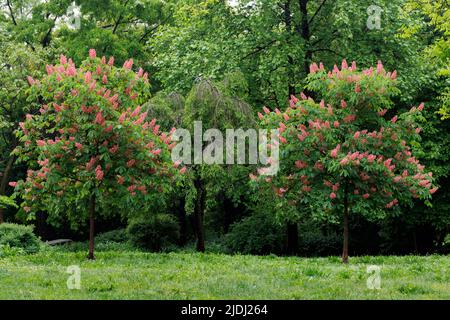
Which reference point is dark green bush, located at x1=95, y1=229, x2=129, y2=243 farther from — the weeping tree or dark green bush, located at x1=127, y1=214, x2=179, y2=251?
the weeping tree

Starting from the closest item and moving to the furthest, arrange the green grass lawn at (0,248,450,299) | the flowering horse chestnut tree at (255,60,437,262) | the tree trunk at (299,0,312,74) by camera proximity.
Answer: the green grass lawn at (0,248,450,299)
the flowering horse chestnut tree at (255,60,437,262)
the tree trunk at (299,0,312,74)

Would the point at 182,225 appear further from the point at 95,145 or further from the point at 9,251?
the point at 95,145

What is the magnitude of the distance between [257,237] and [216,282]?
13.3 metres

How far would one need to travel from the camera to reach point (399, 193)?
47.5 feet

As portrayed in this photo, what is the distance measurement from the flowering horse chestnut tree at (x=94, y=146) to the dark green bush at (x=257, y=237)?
9.04m

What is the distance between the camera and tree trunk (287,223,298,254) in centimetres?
2286

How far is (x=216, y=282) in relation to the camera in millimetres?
10086

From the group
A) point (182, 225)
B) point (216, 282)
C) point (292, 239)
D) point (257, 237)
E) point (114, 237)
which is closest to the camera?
point (216, 282)

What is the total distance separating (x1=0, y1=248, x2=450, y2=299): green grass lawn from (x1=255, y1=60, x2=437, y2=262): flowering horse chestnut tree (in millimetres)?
2113

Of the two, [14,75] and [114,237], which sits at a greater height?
[14,75]

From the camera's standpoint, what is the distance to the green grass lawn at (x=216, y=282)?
355 inches

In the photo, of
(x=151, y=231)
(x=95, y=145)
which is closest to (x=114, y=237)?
(x=151, y=231)

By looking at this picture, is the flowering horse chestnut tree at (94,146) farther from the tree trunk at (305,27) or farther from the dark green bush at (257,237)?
the tree trunk at (305,27)

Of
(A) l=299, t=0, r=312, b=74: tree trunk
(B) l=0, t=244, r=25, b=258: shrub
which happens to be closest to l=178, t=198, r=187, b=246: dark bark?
(A) l=299, t=0, r=312, b=74: tree trunk
